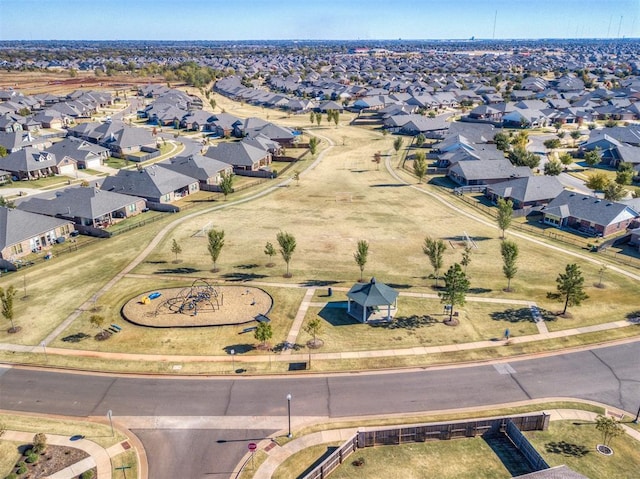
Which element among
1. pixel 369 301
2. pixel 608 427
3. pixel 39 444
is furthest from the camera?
pixel 369 301

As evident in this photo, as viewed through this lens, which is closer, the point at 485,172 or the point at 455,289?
the point at 455,289

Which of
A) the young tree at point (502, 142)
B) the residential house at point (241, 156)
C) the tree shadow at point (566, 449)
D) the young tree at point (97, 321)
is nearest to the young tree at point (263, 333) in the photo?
the young tree at point (97, 321)

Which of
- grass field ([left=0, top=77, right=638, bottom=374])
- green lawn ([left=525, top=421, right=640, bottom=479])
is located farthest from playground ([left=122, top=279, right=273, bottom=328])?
green lawn ([left=525, top=421, right=640, bottom=479])

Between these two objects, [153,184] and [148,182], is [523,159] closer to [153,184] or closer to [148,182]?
[153,184]

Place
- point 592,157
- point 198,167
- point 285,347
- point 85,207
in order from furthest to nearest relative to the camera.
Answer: point 592,157 < point 198,167 < point 85,207 < point 285,347

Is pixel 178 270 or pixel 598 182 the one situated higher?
pixel 598 182

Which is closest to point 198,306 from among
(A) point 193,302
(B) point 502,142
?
(A) point 193,302

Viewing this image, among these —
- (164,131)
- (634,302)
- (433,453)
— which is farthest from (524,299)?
(164,131)
